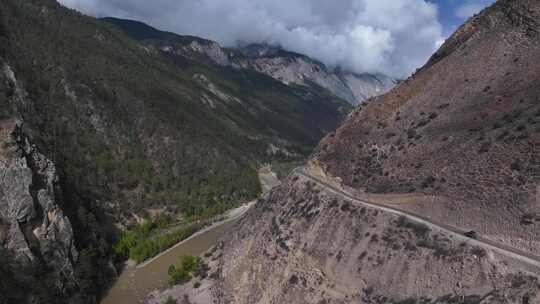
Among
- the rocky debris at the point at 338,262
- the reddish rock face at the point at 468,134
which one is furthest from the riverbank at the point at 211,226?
the reddish rock face at the point at 468,134

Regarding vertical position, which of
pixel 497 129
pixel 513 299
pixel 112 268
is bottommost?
pixel 112 268

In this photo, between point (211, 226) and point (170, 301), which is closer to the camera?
point (170, 301)

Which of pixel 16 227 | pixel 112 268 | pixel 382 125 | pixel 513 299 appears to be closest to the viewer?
pixel 513 299

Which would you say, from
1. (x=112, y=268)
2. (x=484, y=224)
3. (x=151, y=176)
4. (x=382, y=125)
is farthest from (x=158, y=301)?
(x=151, y=176)

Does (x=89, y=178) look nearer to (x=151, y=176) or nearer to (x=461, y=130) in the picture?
(x=151, y=176)

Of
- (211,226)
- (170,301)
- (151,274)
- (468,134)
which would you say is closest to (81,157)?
(211,226)

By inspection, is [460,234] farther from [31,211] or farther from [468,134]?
[31,211]
